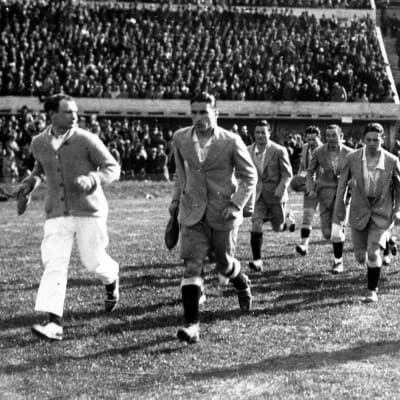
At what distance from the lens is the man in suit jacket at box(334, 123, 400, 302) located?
8.07 m

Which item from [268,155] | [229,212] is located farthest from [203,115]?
[268,155]

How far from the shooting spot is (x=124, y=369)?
579cm

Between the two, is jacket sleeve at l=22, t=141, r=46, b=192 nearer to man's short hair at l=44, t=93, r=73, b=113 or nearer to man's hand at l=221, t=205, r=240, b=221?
man's short hair at l=44, t=93, r=73, b=113

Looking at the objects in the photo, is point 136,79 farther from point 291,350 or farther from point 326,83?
point 291,350

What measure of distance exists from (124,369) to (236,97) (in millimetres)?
26662

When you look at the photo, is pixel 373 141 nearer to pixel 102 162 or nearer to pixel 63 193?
pixel 102 162

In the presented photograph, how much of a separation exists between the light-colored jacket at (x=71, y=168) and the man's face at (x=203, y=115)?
0.84 metres

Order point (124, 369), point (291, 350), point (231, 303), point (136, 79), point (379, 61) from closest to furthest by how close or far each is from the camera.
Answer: point (124, 369)
point (291, 350)
point (231, 303)
point (136, 79)
point (379, 61)

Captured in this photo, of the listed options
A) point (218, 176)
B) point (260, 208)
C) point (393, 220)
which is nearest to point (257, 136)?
point (260, 208)

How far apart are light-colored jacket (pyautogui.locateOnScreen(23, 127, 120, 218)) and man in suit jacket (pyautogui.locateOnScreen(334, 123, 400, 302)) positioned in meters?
2.82

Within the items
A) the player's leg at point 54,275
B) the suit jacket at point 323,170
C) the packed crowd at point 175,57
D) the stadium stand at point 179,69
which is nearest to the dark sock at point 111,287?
the player's leg at point 54,275

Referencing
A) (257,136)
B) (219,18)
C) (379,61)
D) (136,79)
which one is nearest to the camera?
(257,136)

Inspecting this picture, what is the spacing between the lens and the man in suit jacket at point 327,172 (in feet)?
35.0

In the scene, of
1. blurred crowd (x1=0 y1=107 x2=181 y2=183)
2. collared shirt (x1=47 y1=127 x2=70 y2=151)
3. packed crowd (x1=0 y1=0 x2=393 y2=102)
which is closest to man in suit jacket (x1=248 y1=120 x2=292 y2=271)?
collared shirt (x1=47 y1=127 x2=70 y2=151)
